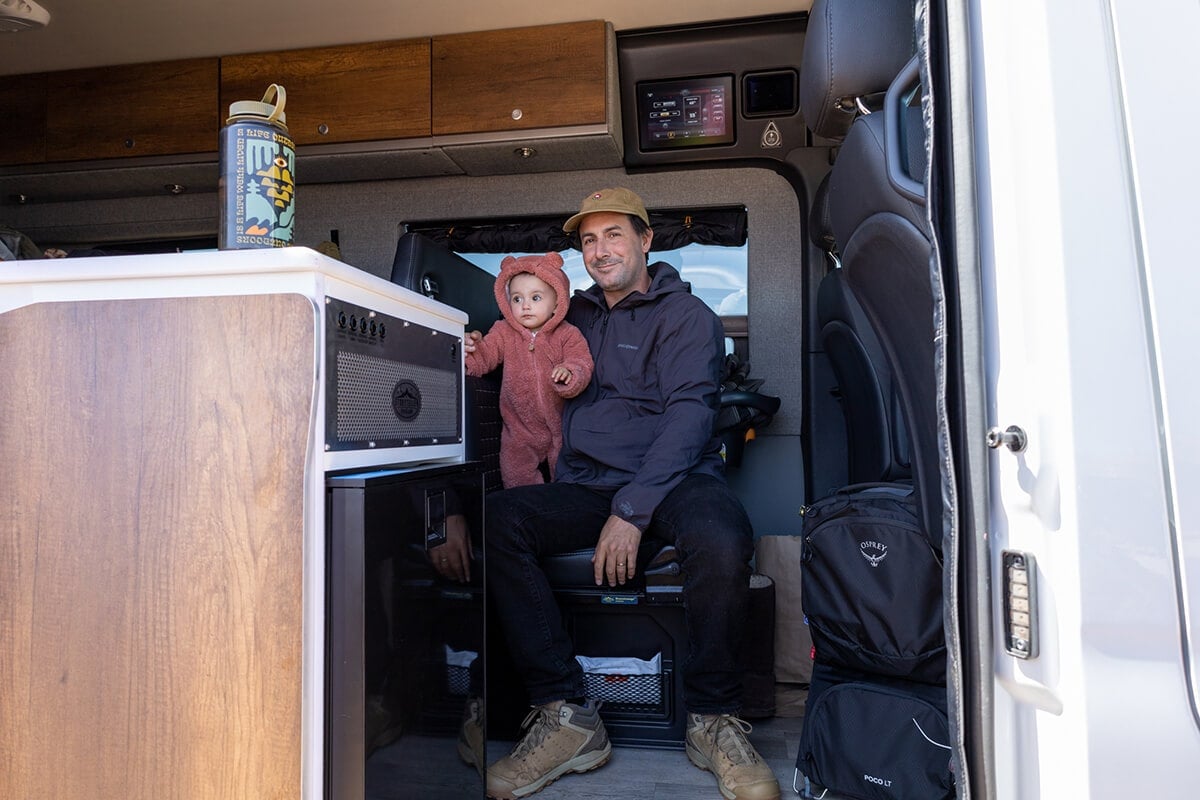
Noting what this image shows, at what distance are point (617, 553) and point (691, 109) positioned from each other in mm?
1649

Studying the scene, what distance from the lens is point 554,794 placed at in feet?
5.57

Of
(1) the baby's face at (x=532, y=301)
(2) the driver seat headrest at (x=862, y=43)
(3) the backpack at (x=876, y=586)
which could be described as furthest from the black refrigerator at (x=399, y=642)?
(1) the baby's face at (x=532, y=301)

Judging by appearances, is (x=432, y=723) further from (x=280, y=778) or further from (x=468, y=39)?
(x=468, y=39)

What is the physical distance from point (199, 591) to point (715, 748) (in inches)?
45.5

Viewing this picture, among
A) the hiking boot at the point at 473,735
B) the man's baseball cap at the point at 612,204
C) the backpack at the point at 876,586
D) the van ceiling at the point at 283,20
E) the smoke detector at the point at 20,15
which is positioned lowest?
the hiking boot at the point at 473,735

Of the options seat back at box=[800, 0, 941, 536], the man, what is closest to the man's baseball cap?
the man

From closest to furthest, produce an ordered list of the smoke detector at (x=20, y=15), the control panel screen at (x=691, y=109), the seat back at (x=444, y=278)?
the seat back at (x=444, y=278) → the smoke detector at (x=20, y=15) → the control panel screen at (x=691, y=109)

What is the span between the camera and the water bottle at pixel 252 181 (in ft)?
3.47

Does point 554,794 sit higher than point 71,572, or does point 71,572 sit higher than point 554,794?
point 71,572

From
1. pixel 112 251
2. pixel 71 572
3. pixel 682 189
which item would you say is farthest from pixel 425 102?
pixel 71 572

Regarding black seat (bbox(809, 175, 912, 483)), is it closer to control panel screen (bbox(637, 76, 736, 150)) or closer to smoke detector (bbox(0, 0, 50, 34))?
control panel screen (bbox(637, 76, 736, 150))

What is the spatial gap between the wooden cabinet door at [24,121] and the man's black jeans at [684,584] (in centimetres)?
239

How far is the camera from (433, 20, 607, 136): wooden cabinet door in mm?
2670

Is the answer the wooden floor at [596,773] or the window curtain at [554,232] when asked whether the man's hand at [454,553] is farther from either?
the window curtain at [554,232]
